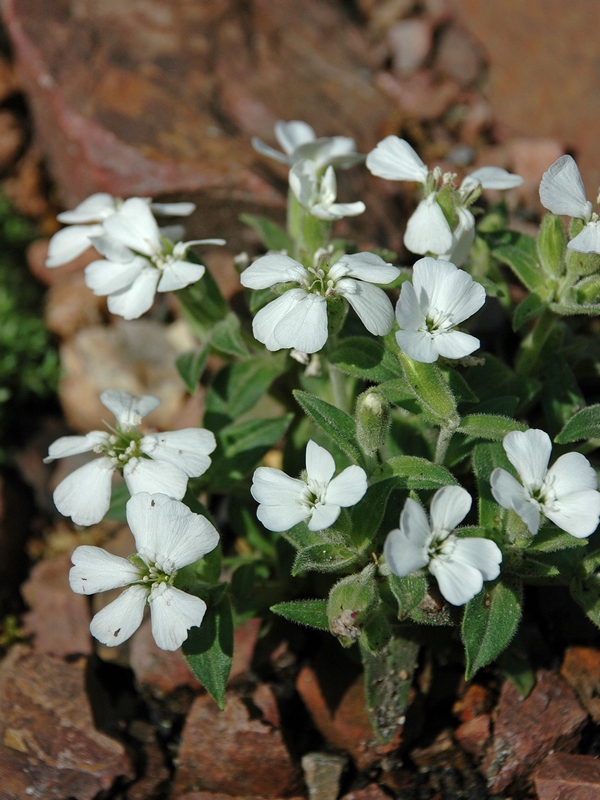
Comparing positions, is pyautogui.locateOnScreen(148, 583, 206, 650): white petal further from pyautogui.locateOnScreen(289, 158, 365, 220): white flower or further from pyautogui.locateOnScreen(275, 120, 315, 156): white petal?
pyautogui.locateOnScreen(275, 120, 315, 156): white petal

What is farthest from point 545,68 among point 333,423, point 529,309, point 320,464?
point 320,464

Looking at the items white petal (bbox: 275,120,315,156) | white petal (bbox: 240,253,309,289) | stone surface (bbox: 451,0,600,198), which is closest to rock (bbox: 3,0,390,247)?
white petal (bbox: 275,120,315,156)

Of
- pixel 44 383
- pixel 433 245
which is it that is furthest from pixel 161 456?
pixel 44 383

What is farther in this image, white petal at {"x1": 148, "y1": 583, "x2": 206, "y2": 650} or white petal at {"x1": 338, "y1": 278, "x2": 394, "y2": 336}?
white petal at {"x1": 338, "y1": 278, "x2": 394, "y2": 336}

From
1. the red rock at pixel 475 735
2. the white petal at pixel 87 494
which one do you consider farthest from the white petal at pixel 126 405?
the red rock at pixel 475 735

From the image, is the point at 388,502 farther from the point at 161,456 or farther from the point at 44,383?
the point at 44,383

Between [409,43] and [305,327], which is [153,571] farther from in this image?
[409,43]
